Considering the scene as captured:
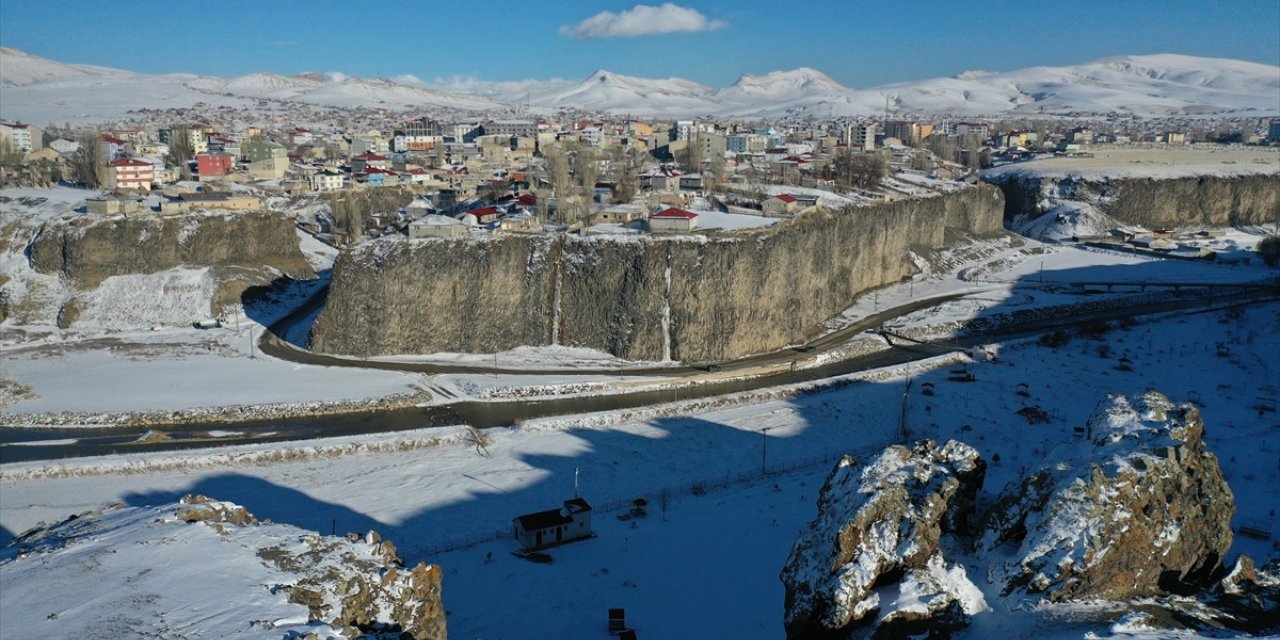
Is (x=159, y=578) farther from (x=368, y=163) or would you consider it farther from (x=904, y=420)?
(x=368, y=163)

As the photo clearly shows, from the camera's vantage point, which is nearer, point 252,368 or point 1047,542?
point 1047,542

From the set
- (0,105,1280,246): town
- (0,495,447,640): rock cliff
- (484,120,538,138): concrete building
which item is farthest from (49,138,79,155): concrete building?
(0,495,447,640): rock cliff

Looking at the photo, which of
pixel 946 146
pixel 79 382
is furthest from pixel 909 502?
pixel 946 146

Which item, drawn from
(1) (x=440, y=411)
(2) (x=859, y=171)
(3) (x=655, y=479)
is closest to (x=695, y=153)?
(2) (x=859, y=171)

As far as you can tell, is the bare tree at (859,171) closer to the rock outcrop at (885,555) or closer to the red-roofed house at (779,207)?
the red-roofed house at (779,207)

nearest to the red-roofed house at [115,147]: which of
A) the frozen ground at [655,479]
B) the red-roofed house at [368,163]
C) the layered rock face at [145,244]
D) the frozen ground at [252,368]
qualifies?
the red-roofed house at [368,163]
